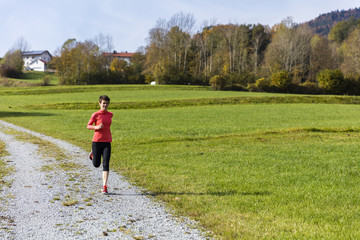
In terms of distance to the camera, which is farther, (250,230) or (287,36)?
(287,36)

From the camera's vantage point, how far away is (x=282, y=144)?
59.9ft

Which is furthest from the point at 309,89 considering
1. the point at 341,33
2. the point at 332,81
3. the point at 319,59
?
the point at 341,33

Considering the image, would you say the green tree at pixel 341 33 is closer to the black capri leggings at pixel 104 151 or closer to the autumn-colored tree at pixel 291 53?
the autumn-colored tree at pixel 291 53

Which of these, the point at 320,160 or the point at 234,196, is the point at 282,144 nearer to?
the point at 320,160

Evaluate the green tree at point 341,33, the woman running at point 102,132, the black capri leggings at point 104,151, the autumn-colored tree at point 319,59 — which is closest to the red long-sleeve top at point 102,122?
the woman running at point 102,132

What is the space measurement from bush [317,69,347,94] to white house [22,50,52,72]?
123 metres

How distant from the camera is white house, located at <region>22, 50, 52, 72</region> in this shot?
155 metres

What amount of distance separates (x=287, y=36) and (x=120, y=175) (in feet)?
283

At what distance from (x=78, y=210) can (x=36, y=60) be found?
16641cm

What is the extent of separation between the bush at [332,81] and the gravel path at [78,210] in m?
68.6

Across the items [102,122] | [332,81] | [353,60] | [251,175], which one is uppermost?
[353,60]

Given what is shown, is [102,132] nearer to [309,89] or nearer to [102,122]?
[102,122]

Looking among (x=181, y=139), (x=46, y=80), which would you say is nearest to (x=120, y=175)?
(x=181, y=139)

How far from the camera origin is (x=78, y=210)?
7375 millimetres
